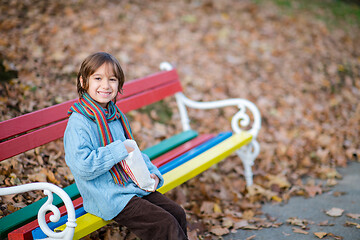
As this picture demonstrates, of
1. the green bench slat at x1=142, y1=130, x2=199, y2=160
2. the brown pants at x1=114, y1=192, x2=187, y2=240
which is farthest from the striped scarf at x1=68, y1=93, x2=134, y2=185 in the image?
the green bench slat at x1=142, y1=130, x2=199, y2=160

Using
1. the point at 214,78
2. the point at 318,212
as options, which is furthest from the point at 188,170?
the point at 214,78

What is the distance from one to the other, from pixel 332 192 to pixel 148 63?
336 cm

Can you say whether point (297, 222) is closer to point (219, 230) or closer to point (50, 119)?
point (219, 230)

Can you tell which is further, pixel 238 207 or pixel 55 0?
pixel 55 0

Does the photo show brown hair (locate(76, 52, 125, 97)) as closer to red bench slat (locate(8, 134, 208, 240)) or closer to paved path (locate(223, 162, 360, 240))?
red bench slat (locate(8, 134, 208, 240))

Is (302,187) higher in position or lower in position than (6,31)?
lower

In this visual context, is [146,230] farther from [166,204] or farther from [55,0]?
[55,0]

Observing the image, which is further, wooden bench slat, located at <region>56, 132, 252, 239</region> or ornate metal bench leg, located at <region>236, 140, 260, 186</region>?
ornate metal bench leg, located at <region>236, 140, 260, 186</region>

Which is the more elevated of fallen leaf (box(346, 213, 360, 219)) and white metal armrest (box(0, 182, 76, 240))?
white metal armrest (box(0, 182, 76, 240))

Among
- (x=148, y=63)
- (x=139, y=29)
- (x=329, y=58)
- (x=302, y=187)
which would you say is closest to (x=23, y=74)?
(x=148, y=63)

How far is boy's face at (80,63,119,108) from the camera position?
7.47 ft

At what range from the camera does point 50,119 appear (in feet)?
9.27

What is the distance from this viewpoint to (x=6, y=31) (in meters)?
5.10

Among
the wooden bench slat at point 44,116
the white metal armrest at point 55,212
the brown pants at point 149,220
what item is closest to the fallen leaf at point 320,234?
the brown pants at point 149,220
